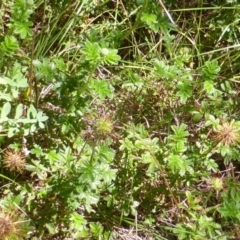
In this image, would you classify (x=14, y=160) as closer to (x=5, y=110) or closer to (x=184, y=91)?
(x=5, y=110)

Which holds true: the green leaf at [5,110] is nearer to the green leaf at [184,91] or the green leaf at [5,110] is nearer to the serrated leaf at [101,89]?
the serrated leaf at [101,89]

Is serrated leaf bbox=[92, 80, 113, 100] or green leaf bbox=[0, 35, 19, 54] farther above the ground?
green leaf bbox=[0, 35, 19, 54]

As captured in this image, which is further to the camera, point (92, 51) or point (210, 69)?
point (210, 69)

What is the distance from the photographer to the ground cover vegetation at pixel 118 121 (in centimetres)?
200

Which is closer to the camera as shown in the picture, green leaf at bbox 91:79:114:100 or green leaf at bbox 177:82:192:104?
green leaf at bbox 91:79:114:100

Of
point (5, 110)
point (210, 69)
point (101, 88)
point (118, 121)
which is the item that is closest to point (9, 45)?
point (5, 110)

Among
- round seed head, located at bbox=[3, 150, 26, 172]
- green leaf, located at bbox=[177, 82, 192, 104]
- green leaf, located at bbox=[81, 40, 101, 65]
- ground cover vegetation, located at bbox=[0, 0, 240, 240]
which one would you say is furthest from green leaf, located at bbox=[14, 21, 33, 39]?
green leaf, located at bbox=[177, 82, 192, 104]

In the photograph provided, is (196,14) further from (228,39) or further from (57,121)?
(57,121)

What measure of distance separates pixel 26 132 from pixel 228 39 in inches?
39.0

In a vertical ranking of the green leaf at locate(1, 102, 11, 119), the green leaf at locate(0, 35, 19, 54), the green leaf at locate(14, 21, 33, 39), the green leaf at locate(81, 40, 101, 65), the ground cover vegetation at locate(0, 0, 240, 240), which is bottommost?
the ground cover vegetation at locate(0, 0, 240, 240)

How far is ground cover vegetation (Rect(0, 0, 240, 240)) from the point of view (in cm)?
200

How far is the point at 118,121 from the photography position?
7.51ft

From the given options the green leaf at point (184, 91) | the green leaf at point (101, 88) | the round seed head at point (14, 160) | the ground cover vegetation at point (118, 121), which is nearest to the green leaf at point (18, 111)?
the ground cover vegetation at point (118, 121)

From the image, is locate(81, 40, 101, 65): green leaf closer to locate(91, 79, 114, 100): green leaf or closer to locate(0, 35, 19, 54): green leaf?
locate(91, 79, 114, 100): green leaf
